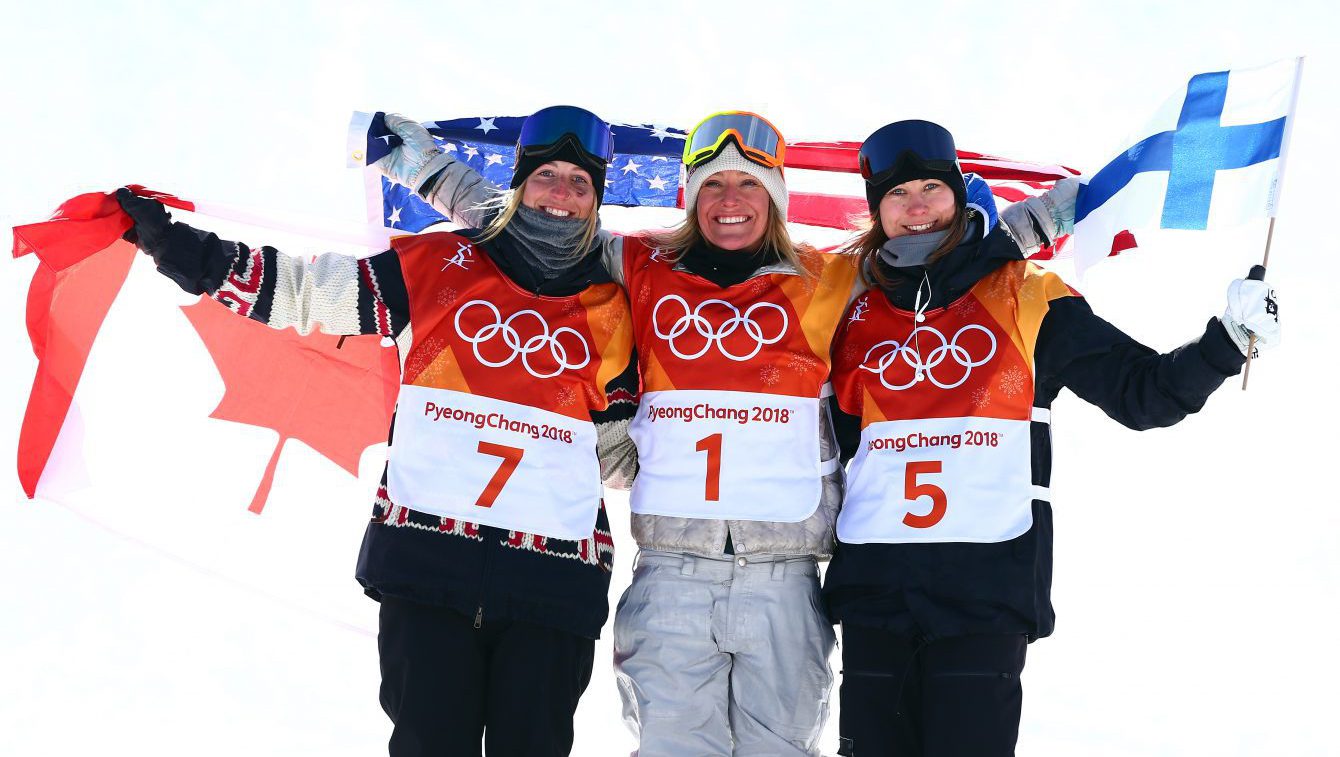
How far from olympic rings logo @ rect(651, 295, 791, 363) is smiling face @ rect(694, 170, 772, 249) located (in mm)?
273

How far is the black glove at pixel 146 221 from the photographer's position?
414 cm

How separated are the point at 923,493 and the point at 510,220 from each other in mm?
1764

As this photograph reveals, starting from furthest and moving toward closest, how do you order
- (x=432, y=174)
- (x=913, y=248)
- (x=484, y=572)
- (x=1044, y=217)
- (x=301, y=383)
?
(x=301, y=383), (x=432, y=174), (x=1044, y=217), (x=913, y=248), (x=484, y=572)

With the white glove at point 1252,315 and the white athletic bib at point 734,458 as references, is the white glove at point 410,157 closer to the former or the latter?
the white athletic bib at point 734,458

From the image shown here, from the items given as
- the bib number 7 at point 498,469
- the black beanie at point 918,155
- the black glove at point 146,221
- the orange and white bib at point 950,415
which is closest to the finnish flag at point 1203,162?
the orange and white bib at point 950,415

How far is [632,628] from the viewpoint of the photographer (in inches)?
165

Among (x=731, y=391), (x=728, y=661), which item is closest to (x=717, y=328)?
(x=731, y=391)

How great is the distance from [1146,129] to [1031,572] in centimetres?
180

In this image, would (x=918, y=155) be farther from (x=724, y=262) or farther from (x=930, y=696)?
(x=930, y=696)

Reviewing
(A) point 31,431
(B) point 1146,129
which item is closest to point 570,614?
(A) point 31,431

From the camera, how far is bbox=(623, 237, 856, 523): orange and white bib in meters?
4.15

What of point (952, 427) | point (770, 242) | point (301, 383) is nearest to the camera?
point (952, 427)

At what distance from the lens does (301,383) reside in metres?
5.23

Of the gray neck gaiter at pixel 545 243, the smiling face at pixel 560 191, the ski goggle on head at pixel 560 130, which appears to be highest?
the ski goggle on head at pixel 560 130
